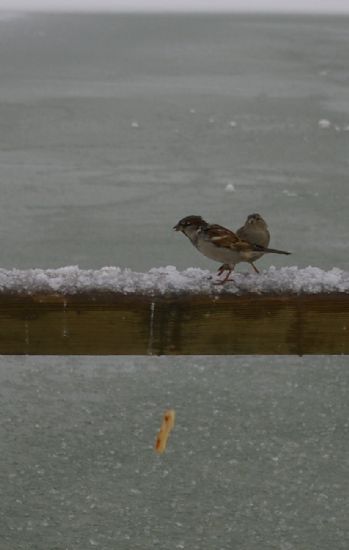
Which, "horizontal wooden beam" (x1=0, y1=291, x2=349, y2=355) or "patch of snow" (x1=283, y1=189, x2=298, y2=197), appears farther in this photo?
"patch of snow" (x1=283, y1=189, x2=298, y2=197)

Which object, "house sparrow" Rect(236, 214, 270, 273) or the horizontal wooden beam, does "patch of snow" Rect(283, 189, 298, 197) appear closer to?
"house sparrow" Rect(236, 214, 270, 273)

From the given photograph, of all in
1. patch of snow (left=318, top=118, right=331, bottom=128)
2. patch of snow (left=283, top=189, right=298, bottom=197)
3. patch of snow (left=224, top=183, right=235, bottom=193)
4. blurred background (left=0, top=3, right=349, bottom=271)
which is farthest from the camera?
patch of snow (left=318, top=118, right=331, bottom=128)

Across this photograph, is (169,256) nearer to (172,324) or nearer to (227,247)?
(227,247)

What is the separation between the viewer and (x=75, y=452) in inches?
153

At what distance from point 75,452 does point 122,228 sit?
3777mm

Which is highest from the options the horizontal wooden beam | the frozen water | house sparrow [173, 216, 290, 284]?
house sparrow [173, 216, 290, 284]

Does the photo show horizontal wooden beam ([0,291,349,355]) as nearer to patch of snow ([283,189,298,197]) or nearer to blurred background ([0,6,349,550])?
blurred background ([0,6,349,550])

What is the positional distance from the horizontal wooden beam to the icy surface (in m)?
0.03

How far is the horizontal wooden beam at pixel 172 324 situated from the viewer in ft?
6.66

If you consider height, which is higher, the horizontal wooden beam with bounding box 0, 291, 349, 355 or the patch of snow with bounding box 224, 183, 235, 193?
the patch of snow with bounding box 224, 183, 235, 193

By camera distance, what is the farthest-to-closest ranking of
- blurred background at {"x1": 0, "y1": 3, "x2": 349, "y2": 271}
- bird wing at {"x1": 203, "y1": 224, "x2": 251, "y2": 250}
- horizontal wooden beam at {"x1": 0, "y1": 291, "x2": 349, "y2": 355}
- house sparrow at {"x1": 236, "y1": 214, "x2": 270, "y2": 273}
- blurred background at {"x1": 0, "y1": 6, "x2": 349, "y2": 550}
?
1. blurred background at {"x1": 0, "y1": 3, "x2": 349, "y2": 271}
2. blurred background at {"x1": 0, "y1": 6, "x2": 349, "y2": 550}
3. house sparrow at {"x1": 236, "y1": 214, "x2": 270, "y2": 273}
4. bird wing at {"x1": 203, "y1": 224, "x2": 251, "y2": 250}
5. horizontal wooden beam at {"x1": 0, "y1": 291, "x2": 349, "y2": 355}

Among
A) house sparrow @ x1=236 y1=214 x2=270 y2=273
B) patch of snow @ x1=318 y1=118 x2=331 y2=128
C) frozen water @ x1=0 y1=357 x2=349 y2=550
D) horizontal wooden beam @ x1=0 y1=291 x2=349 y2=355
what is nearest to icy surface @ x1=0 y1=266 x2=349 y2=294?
horizontal wooden beam @ x1=0 y1=291 x2=349 y2=355

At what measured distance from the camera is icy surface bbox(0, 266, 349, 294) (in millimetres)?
2068

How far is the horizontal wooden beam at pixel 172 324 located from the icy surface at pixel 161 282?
3cm
